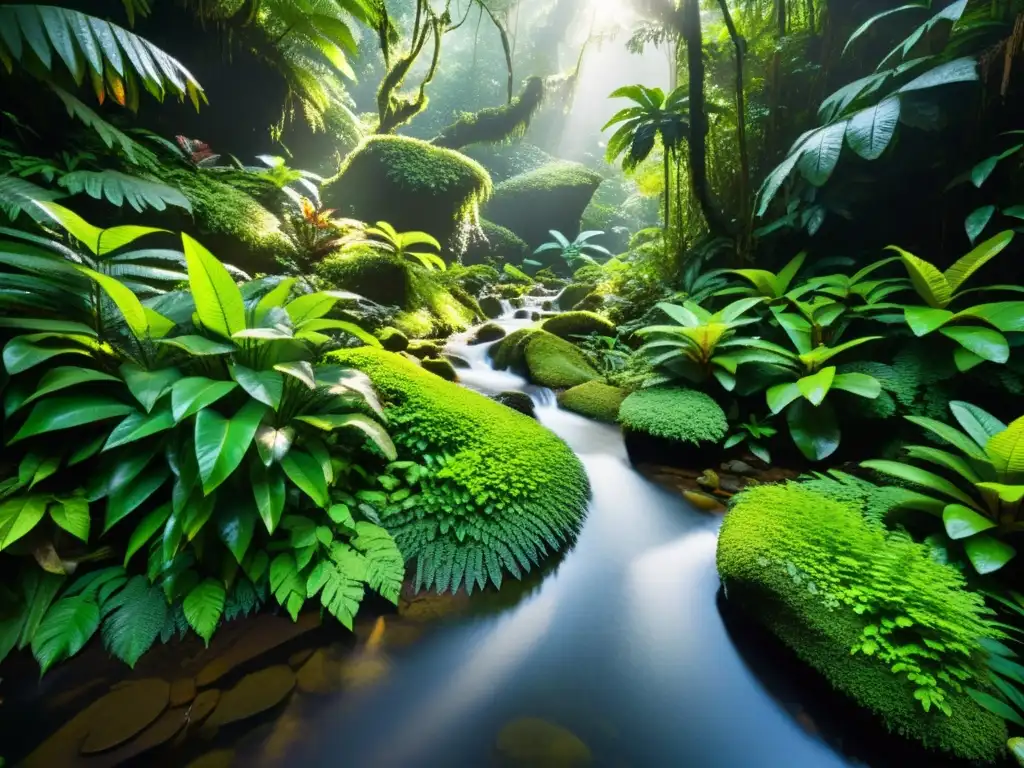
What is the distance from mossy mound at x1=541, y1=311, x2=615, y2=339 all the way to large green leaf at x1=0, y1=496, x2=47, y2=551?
499 cm

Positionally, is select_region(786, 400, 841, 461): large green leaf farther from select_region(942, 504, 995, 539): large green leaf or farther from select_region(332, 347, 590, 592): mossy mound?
select_region(332, 347, 590, 592): mossy mound

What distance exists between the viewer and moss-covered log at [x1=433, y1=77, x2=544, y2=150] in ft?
41.4

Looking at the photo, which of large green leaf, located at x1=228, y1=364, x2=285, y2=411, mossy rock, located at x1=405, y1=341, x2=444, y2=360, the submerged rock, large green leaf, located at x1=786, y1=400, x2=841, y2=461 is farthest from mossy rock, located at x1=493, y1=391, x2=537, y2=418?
→ the submerged rock

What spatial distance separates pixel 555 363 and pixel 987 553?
367 cm

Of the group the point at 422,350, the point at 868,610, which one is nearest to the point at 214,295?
the point at 422,350

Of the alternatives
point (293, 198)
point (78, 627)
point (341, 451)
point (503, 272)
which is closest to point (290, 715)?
point (78, 627)

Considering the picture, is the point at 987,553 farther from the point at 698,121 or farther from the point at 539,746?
the point at 698,121

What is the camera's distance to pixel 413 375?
117 inches

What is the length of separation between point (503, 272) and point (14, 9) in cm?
977

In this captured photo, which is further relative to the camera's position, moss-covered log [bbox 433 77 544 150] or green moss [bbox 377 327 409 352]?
moss-covered log [bbox 433 77 544 150]

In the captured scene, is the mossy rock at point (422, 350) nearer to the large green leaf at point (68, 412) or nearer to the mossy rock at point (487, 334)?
the mossy rock at point (487, 334)

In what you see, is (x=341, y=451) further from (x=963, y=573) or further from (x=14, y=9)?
(x=963, y=573)

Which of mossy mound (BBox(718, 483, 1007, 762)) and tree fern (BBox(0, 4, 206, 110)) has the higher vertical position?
tree fern (BBox(0, 4, 206, 110))

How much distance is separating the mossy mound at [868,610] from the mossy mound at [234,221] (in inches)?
183
